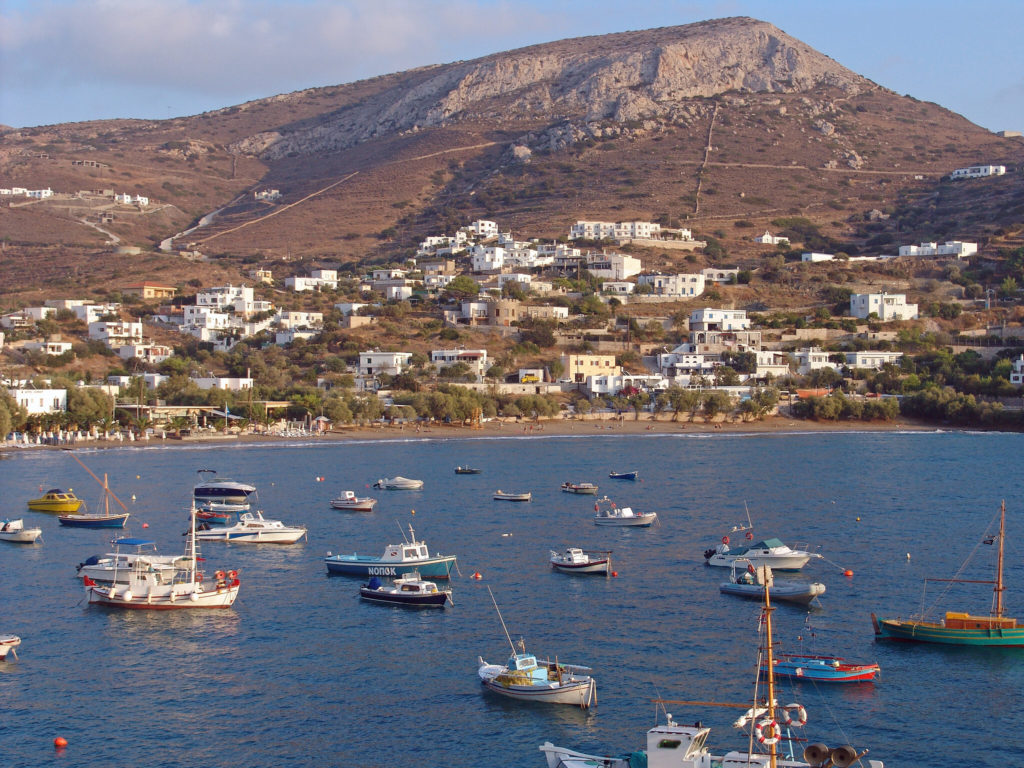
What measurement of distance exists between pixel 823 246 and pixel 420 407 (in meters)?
70.7

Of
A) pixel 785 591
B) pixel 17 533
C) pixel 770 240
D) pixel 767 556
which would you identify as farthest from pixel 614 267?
pixel 785 591

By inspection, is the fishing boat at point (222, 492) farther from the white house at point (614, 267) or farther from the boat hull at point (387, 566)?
the white house at point (614, 267)

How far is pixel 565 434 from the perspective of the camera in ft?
287

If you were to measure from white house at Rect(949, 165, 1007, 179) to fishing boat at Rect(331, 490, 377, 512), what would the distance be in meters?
134

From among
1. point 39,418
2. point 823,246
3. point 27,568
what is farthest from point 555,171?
point 27,568

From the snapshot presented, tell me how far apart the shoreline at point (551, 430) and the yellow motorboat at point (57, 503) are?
28774 millimetres

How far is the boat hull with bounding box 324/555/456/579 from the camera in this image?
36.8 metres

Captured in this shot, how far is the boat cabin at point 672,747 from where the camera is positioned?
19406 mm

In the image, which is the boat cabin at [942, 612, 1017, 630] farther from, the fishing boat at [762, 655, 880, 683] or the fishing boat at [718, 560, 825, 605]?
the fishing boat at [718, 560, 825, 605]

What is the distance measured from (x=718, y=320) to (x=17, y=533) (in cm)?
7625

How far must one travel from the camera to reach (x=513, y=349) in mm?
105250

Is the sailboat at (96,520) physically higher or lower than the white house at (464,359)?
lower

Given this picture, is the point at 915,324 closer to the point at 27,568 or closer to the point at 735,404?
the point at 735,404

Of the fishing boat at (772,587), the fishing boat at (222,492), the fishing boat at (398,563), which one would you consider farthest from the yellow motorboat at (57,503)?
the fishing boat at (772,587)
